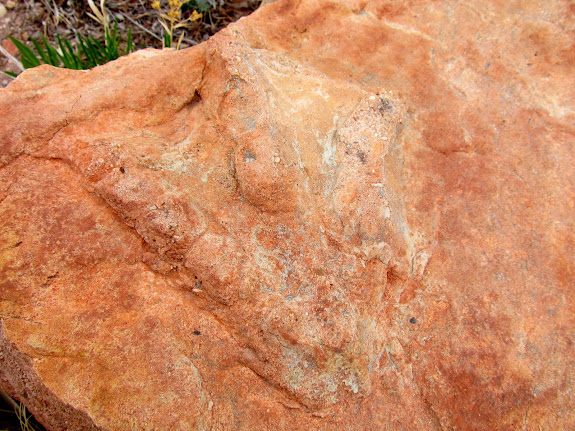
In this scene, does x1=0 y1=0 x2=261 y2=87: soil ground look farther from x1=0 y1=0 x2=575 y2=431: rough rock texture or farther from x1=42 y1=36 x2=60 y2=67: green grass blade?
x1=0 y1=0 x2=575 y2=431: rough rock texture

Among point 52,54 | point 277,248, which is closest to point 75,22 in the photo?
point 52,54

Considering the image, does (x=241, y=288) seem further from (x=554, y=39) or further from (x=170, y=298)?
(x=554, y=39)

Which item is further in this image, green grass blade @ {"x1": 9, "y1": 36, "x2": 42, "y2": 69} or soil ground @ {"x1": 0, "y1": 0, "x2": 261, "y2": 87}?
soil ground @ {"x1": 0, "y1": 0, "x2": 261, "y2": 87}

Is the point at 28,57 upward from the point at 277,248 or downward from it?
upward

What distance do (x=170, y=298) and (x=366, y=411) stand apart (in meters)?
0.82

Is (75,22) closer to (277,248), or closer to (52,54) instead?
(52,54)

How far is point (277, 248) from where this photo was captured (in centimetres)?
166

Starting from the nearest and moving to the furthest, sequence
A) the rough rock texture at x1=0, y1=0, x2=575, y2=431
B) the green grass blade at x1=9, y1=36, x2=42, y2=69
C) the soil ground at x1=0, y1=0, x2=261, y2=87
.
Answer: the rough rock texture at x1=0, y1=0, x2=575, y2=431 → the green grass blade at x1=9, y1=36, x2=42, y2=69 → the soil ground at x1=0, y1=0, x2=261, y2=87

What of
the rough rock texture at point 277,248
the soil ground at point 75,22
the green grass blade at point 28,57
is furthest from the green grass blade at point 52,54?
the rough rock texture at point 277,248

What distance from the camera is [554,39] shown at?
227 cm

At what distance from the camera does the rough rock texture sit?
1.55m

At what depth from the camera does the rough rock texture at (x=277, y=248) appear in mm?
1546

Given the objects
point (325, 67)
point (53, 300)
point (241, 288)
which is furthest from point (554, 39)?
point (53, 300)

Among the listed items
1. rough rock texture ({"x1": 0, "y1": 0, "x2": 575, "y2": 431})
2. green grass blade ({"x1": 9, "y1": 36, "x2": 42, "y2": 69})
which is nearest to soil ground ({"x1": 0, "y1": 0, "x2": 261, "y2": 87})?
green grass blade ({"x1": 9, "y1": 36, "x2": 42, "y2": 69})
